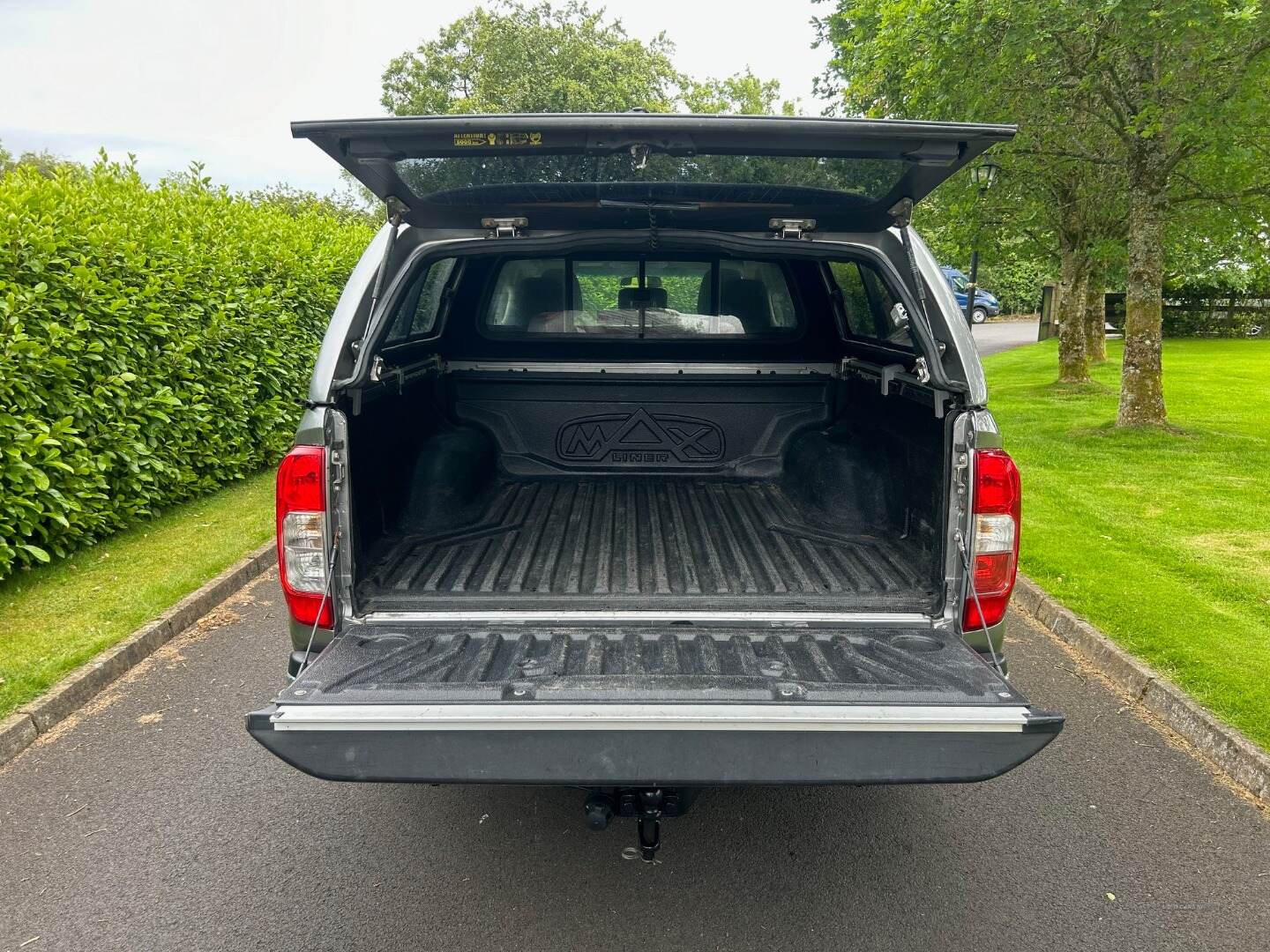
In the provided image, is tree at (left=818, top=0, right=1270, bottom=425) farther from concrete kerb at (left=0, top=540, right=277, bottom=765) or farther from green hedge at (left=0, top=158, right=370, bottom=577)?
concrete kerb at (left=0, top=540, right=277, bottom=765)

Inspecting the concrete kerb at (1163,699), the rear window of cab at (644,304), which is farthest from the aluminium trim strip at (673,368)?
the concrete kerb at (1163,699)

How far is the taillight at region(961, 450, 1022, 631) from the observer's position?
2459 millimetres

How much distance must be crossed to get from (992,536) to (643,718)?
123 centimetres

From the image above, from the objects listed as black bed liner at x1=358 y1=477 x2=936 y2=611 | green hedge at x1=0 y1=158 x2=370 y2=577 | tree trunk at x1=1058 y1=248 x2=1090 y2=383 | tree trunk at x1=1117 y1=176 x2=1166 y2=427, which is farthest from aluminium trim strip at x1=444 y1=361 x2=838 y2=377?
tree trunk at x1=1058 y1=248 x2=1090 y2=383

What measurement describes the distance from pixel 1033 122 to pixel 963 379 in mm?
7099

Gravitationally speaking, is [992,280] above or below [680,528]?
above

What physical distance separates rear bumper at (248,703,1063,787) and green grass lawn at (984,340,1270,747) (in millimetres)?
2125

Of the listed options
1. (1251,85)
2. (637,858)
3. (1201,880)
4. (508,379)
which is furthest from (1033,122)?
(637,858)

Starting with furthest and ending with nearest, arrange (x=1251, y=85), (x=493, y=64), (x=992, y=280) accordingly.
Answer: (x=992, y=280), (x=493, y=64), (x=1251, y=85)

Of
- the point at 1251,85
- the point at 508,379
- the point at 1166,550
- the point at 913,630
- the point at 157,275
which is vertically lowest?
the point at 1166,550

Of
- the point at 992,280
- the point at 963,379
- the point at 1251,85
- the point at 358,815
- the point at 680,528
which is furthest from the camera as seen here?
the point at 992,280

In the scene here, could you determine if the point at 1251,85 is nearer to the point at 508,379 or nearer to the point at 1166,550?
the point at 1166,550

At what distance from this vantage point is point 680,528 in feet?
12.0

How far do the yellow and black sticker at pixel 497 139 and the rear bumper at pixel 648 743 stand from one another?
4.94ft
